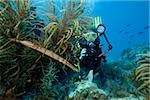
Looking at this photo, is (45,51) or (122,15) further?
(122,15)

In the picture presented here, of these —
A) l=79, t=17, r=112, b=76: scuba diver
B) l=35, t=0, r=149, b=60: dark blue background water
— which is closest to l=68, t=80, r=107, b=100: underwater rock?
l=79, t=17, r=112, b=76: scuba diver

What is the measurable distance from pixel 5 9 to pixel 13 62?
3.56ft

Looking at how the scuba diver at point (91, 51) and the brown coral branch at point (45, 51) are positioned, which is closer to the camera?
the brown coral branch at point (45, 51)

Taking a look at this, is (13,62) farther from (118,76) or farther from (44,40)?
(118,76)

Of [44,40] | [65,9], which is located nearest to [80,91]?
[44,40]

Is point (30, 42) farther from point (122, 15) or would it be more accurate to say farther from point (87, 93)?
point (122, 15)

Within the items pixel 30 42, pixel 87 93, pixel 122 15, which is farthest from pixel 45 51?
pixel 122 15

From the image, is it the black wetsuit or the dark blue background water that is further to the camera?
the dark blue background water

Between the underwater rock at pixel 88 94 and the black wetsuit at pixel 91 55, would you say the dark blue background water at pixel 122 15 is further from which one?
the underwater rock at pixel 88 94

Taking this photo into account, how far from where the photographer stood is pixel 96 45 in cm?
831

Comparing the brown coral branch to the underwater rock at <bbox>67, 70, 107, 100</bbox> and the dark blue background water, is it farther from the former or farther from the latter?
the dark blue background water

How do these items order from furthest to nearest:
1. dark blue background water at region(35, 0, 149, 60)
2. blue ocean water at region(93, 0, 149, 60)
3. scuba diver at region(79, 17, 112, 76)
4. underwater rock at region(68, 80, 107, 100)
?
blue ocean water at region(93, 0, 149, 60), dark blue background water at region(35, 0, 149, 60), scuba diver at region(79, 17, 112, 76), underwater rock at region(68, 80, 107, 100)

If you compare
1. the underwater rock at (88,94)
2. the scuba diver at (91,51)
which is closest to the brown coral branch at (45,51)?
the underwater rock at (88,94)

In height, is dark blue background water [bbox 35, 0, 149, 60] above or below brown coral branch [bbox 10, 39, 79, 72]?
above
